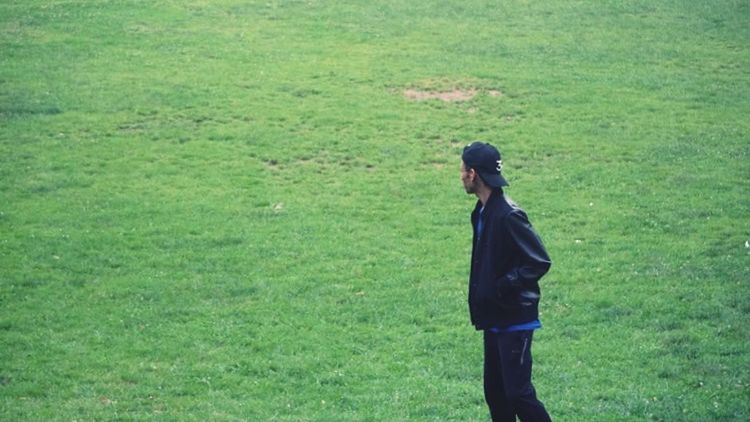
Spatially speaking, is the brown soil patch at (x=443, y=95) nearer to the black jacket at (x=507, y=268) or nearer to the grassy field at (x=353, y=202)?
the grassy field at (x=353, y=202)

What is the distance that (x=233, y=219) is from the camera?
17984 millimetres

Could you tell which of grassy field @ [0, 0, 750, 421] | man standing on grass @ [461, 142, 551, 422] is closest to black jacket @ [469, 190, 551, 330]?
man standing on grass @ [461, 142, 551, 422]

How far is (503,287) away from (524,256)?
0.33 m

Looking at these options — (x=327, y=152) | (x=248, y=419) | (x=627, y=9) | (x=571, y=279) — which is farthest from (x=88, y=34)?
(x=248, y=419)

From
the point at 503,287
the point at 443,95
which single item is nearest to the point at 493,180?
the point at 503,287

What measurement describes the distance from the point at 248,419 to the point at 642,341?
5182 millimetres

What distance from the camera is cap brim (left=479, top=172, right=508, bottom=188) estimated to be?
9.04m

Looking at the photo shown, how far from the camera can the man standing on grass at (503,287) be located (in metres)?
8.77

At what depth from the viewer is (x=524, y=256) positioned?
8812 mm

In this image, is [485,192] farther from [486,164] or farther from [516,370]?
[516,370]

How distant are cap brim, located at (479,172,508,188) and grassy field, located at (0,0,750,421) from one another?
2967 mm

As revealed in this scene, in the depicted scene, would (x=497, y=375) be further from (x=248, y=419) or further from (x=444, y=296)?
(x=444, y=296)

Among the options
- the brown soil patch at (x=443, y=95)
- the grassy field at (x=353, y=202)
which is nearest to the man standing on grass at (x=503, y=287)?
the grassy field at (x=353, y=202)

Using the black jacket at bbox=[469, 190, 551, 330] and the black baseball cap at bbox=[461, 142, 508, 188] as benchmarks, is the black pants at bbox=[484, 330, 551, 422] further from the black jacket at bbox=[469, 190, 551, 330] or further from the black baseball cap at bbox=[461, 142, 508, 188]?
the black baseball cap at bbox=[461, 142, 508, 188]
